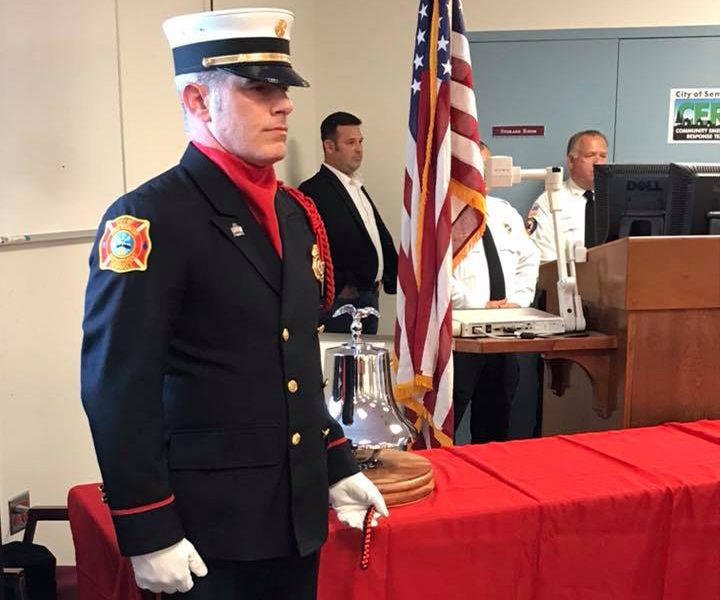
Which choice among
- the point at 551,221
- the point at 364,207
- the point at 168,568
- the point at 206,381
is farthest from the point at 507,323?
the point at 364,207

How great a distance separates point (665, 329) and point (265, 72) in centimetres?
135

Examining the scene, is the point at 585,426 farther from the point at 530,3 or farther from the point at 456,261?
the point at 530,3

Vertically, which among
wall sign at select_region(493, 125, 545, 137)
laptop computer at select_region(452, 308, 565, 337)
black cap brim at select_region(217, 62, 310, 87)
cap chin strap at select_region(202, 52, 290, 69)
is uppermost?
wall sign at select_region(493, 125, 545, 137)

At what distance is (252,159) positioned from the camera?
1121mm

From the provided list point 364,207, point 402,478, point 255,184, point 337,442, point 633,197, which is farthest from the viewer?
point 364,207

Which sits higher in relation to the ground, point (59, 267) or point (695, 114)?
point (695, 114)

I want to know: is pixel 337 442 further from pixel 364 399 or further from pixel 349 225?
pixel 349 225

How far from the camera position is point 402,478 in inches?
57.6

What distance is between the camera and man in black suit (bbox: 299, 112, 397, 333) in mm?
4227

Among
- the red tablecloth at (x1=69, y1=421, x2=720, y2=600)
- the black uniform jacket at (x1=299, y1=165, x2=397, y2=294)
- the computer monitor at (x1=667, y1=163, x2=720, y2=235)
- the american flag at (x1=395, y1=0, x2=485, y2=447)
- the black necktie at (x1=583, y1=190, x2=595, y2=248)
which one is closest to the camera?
the red tablecloth at (x1=69, y1=421, x2=720, y2=600)

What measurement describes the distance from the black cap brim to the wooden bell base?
698 millimetres

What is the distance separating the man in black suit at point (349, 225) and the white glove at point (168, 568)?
120 inches

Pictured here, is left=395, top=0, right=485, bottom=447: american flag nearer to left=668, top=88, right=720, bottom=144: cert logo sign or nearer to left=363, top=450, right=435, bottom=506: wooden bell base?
left=363, top=450, right=435, bottom=506: wooden bell base

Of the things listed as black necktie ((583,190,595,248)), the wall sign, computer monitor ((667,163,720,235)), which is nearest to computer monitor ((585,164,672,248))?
computer monitor ((667,163,720,235))
